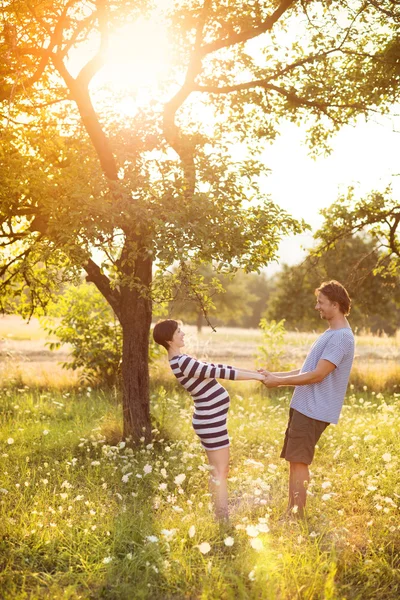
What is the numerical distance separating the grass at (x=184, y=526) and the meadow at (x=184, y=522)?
2 centimetres

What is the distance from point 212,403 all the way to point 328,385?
1044 mm

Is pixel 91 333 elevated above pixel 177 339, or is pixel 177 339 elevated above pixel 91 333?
pixel 177 339

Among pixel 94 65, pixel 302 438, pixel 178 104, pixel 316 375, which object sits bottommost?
pixel 302 438

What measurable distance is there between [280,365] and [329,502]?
8.23m

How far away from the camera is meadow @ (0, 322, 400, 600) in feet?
13.8

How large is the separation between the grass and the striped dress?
1.61 ft

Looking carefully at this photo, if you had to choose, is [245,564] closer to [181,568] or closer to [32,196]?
[181,568]

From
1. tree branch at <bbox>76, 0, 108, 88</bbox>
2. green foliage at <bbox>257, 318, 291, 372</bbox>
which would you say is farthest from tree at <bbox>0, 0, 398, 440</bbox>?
green foliage at <bbox>257, 318, 291, 372</bbox>

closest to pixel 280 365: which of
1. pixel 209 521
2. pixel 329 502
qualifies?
pixel 329 502

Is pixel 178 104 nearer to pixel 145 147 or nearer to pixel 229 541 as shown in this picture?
pixel 145 147

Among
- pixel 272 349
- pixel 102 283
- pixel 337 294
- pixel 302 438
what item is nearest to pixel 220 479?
pixel 302 438

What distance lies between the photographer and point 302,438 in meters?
5.43

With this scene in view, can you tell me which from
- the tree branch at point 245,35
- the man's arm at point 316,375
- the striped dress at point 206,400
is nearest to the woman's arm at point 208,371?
the striped dress at point 206,400

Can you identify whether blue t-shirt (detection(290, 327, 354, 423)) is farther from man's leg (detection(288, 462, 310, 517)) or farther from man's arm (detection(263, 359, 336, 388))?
man's leg (detection(288, 462, 310, 517))
